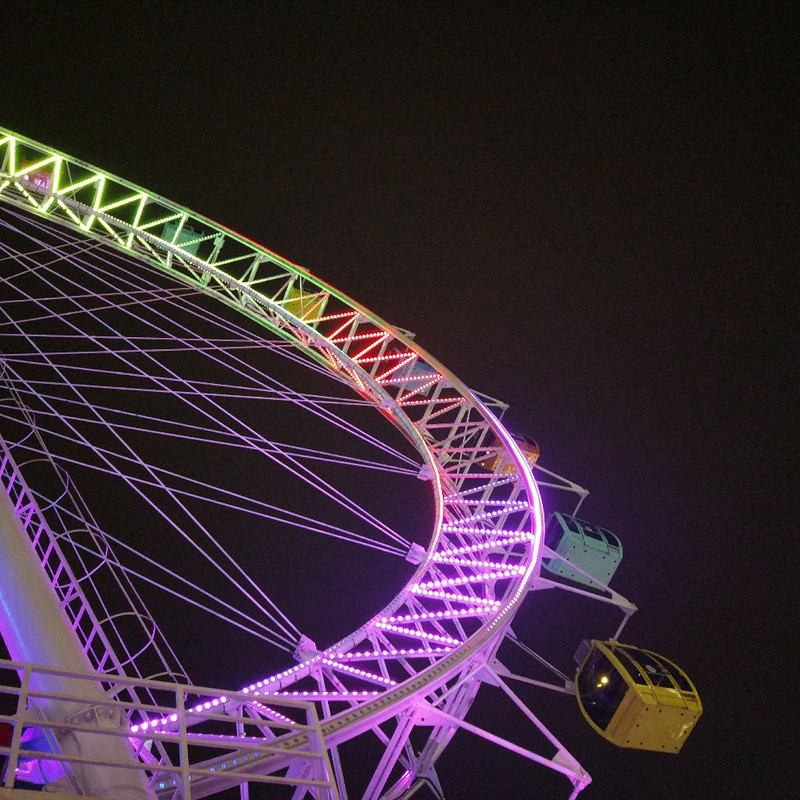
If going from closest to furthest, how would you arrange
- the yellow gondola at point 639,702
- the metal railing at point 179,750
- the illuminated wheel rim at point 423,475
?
the metal railing at point 179,750, the illuminated wheel rim at point 423,475, the yellow gondola at point 639,702

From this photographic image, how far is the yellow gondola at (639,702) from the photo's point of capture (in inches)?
517

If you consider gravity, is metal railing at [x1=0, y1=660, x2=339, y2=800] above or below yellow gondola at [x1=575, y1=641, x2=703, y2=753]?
above

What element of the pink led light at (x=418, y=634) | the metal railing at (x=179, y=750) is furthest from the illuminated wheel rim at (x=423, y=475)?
the metal railing at (x=179, y=750)

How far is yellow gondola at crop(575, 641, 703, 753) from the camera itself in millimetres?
13133

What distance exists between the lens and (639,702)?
13000 millimetres

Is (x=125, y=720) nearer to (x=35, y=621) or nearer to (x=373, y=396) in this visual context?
(x=35, y=621)

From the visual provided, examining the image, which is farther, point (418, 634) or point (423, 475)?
point (423, 475)

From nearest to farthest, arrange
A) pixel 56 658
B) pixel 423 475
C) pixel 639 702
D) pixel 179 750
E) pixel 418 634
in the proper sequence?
1. pixel 179 750
2. pixel 56 658
3. pixel 418 634
4. pixel 639 702
5. pixel 423 475

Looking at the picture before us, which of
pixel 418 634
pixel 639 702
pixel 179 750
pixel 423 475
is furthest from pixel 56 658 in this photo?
pixel 423 475

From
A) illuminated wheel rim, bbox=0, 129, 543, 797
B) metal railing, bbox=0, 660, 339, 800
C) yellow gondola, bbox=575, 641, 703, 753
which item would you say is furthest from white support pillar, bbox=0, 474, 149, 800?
yellow gondola, bbox=575, 641, 703, 753

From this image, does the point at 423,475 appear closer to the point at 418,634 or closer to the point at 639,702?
the point at 418,634

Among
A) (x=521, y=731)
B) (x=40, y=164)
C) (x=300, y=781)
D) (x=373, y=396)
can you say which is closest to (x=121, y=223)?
(x=40, y=164)

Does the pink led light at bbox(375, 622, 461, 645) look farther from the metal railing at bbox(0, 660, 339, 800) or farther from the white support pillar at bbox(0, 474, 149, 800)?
the white support pillar at bbox(0, 474, 149, 800)

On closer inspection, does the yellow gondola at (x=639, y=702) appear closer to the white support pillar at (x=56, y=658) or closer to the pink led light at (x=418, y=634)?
the pink led light at (x=418, y=634)
